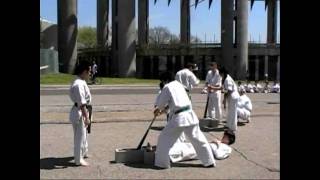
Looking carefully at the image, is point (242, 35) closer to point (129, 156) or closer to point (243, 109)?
point (243, 109)

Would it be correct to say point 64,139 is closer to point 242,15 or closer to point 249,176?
point 249,176

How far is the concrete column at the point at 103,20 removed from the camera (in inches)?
2958

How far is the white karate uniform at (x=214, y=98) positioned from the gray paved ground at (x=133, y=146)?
1.03 meters


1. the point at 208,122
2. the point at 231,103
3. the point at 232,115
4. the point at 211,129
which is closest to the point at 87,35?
the point at 208,122

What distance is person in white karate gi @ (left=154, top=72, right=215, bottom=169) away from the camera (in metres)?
8.76

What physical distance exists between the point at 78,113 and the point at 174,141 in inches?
66.1

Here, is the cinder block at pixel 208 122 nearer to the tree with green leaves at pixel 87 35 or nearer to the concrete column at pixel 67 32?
the concrete column at pixel 67 32

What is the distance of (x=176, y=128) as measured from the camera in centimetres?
875

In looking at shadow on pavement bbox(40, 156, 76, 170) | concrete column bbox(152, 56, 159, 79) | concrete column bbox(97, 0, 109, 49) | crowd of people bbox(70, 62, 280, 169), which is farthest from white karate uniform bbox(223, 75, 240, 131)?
concrete column bbox(97, 0, 109, 49)

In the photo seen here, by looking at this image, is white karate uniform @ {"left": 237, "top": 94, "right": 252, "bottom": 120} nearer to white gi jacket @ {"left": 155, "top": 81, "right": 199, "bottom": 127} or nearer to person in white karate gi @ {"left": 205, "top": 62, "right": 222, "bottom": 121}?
person in white karate gi @ {"left": 205, "top": 62, "right": 222, "bottom": 121}

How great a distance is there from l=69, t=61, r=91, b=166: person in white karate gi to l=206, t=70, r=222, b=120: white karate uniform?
21.7 feet

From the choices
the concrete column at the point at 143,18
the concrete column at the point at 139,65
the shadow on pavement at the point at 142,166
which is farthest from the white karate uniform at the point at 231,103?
the concrete column at the point at 143,18

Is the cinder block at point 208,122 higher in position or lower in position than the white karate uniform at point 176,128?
lower

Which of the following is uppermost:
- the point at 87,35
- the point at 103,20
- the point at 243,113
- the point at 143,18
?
the point at 143,18
